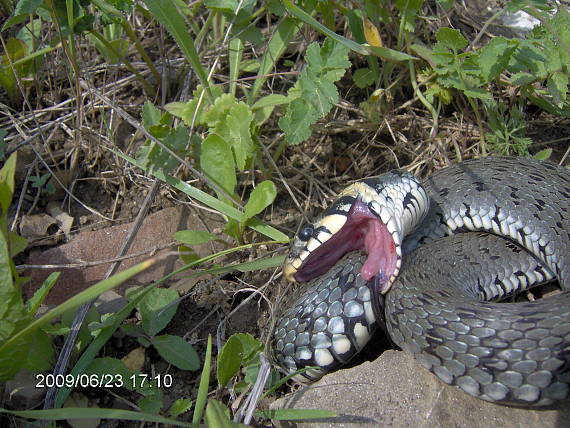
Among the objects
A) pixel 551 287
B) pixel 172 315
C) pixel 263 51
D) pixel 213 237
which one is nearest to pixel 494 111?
pixel 551 287

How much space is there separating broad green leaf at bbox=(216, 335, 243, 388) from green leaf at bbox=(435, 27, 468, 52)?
1.97 metres

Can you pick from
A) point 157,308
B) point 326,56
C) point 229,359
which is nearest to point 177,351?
point 157,308

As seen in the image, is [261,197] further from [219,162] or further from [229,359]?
[229,359]

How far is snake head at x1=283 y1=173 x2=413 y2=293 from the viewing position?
2703mm

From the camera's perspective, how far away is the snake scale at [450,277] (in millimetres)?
2193

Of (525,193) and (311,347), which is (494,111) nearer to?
(525,193)

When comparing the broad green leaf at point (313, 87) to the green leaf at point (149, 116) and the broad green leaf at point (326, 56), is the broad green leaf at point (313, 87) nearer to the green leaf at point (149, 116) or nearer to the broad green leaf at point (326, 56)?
the broad green leaf at point (326, 56)

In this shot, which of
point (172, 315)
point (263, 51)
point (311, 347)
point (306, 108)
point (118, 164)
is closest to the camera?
point (311, 347)

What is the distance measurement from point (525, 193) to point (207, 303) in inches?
68.5

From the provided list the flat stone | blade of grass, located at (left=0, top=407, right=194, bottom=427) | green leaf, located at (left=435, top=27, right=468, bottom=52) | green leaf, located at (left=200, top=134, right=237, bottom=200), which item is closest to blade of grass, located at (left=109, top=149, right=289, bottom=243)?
green leaf, located at (left=200, top=134, right=237, bottom=200)

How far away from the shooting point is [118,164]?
3.54 meters

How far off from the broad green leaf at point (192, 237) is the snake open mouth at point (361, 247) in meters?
0.52

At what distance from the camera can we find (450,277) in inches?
106

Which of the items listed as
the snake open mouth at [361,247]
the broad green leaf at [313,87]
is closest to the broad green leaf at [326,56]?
the broad green leaf at [313,87]
